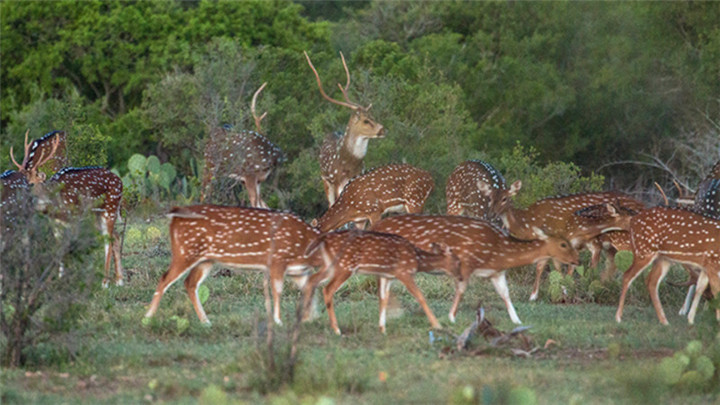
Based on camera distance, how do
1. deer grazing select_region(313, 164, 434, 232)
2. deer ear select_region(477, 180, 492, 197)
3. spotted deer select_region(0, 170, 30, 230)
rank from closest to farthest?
spotted deer select_region(0, 170, 30, 230) < deer ear select_region(477, 180, 492, 197) < deer grazing select_region(313, 164, 434, 232)

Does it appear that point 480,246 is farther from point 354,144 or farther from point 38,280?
point 354,144

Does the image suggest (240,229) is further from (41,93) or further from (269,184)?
(41,93)

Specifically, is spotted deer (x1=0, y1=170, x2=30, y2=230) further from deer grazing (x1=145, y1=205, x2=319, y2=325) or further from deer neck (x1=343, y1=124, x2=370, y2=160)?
deer neck (x1=343, y1=124, x2=370, y2=160)

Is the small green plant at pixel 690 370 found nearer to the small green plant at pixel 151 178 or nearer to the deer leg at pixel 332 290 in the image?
the deer leg at pixel 332 290

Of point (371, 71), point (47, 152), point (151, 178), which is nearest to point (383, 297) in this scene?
point (47, 152)

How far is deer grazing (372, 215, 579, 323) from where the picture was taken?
11.1 m

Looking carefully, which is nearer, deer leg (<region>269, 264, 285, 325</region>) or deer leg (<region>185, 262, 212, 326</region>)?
deer leg (<region>269, 264, 285, 325</region>)

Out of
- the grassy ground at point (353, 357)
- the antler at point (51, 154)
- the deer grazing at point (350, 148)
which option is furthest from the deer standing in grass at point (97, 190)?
the deer grazing at point (350, 148)

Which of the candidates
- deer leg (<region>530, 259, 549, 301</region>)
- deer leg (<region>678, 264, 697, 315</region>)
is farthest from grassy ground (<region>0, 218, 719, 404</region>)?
deer leg (<region>678, 264, 697, 315</region>)

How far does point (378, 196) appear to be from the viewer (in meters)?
14.4

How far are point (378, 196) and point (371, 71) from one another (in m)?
9.25

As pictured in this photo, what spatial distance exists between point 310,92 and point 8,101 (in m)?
7.82

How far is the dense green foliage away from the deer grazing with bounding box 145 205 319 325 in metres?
9.84

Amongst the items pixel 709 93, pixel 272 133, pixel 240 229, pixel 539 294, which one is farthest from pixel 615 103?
pixel 240 229
